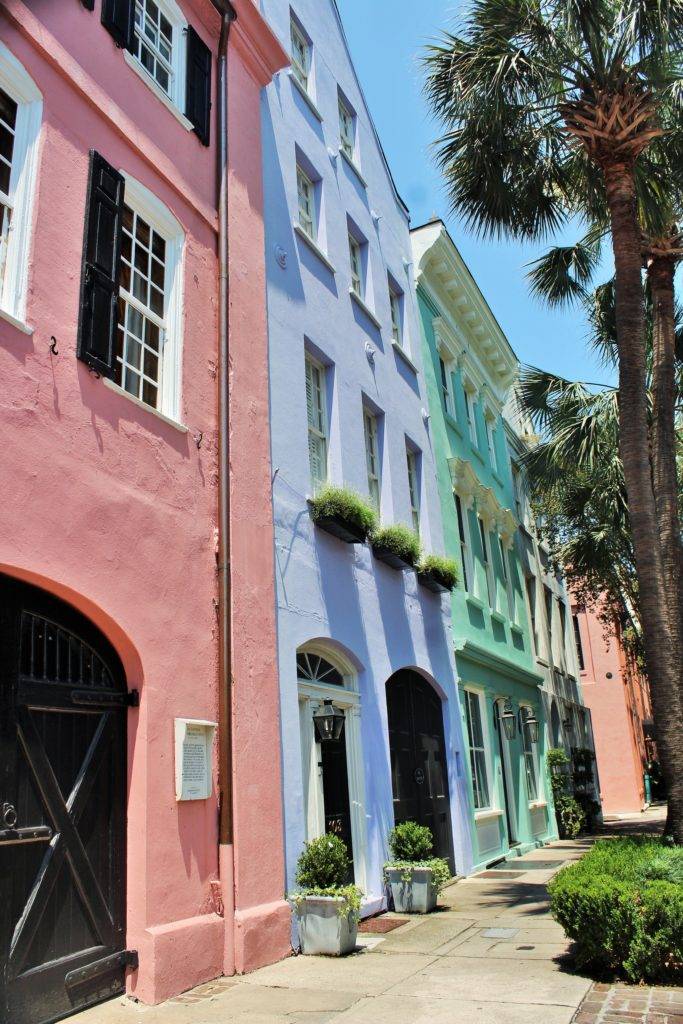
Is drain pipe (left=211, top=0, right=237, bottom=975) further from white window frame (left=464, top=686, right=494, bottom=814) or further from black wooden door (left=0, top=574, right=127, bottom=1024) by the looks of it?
white window frame (left=464, top=686, right=494, bottom=814)

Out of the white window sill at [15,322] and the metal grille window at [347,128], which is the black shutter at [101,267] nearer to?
the white window sill at [15,322]

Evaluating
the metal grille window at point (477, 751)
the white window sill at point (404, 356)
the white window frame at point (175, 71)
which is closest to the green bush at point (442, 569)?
the metal grille window at point (477, 751)

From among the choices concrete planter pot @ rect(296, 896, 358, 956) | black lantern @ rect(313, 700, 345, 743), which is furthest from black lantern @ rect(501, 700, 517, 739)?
concrete planter pot @ rect(296, 896, 358, 956)

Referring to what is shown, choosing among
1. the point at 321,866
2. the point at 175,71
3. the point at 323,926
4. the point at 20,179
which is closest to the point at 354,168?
the point at 175,71

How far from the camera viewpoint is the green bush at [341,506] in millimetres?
10078

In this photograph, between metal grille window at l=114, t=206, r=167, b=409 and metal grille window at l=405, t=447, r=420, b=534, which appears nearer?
metal grille window at l=114, t=206, r=167, b=409

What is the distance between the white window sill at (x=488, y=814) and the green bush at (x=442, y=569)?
386 cm

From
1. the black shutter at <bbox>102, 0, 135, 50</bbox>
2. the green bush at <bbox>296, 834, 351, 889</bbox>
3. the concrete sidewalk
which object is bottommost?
the concrete sidewalk

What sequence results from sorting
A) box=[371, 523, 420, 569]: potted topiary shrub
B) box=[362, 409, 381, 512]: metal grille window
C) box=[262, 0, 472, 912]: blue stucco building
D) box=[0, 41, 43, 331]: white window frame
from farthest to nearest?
1. box=[362, 409, 381, 512]: metal grille window
2. box=[371, 523, 420, 569]: potted topiary shrub
3. box=[262, 0, 472, 912]: blue stucco building
4. box=[0, 41, 43, 331]: white window frame

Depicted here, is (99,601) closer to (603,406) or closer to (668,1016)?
(668,1016)

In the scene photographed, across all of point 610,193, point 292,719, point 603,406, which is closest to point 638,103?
point 610,193

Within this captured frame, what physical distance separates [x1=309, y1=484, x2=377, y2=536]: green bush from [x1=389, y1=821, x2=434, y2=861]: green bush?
143 inches

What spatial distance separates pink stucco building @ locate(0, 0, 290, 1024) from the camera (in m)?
5.81

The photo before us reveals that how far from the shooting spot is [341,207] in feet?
43.7
